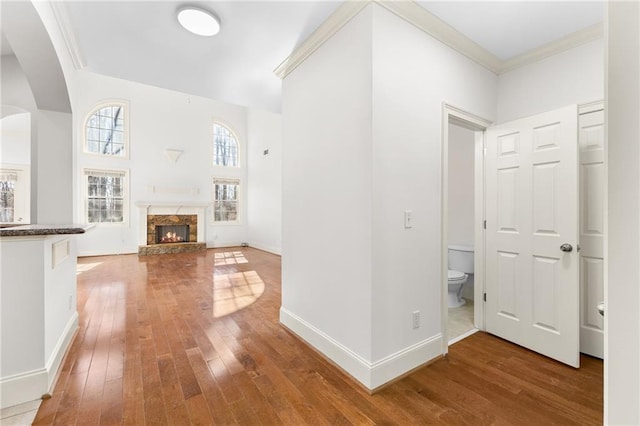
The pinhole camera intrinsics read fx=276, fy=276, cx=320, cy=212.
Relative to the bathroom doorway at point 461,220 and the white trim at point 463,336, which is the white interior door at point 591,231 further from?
the bathroom doorway at point 461,220

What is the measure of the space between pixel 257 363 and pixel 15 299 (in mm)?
1531

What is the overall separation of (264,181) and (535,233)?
A: 6.56m

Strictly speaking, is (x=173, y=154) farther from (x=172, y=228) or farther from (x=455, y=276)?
(x=455, y=276)

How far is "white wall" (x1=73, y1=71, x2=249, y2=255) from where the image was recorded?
265 inches

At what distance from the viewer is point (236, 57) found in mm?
2631

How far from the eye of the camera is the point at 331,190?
2125 mm

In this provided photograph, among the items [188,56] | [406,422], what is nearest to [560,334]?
[406,422]

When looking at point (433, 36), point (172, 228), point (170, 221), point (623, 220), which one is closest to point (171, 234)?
point (172, 228)

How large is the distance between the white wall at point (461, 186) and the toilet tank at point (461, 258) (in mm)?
331

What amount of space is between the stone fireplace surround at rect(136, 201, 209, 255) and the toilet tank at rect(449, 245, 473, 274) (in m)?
6.66

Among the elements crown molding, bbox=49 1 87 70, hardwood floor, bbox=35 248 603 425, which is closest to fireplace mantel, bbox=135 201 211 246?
hardwood floor, bbox=35 248 603 425

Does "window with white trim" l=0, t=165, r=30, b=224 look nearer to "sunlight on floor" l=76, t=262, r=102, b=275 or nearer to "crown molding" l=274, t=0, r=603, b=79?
"sunlight on floor" l=76, t=262, r=102, b=275

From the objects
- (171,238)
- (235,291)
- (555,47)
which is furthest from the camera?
(171,238)

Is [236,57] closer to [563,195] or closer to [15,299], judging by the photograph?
[15,299]
